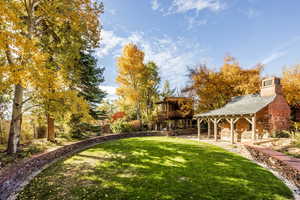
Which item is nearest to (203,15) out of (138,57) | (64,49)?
(138,57)

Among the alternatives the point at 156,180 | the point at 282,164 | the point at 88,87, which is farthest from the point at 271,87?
the point at 88,87

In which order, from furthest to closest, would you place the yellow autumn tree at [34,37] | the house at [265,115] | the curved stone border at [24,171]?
the house at [265,115]
the yellow autumn tree at [34,37]
the curved stone border at [24,171]

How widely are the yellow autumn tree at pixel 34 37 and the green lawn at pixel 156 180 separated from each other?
3747 millimetres

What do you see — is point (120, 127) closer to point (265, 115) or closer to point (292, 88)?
point (265, 115)

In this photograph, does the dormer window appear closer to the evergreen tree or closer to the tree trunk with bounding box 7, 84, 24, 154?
the evergreen tree

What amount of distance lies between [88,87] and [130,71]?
683cm

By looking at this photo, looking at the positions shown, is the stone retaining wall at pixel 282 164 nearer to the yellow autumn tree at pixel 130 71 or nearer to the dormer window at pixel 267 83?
the dormer window at pixel 267 83

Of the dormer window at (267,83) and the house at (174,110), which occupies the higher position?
the dormer window at (267,83)

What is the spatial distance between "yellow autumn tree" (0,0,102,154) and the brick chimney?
15.3 metres

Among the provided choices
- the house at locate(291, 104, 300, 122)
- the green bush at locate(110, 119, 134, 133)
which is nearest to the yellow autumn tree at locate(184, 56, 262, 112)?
the house at locate(291, 104, 300, 122)

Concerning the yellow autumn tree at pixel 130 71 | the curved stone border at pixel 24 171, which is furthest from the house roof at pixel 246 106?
the curved stone border at pixel 24 171

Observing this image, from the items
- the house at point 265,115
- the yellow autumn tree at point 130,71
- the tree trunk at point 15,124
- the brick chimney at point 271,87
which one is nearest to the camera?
the tree trunk at point 15,124

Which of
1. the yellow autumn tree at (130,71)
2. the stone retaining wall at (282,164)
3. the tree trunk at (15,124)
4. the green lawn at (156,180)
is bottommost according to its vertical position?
the green lawn at (156,180)

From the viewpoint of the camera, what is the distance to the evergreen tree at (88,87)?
12.6m
